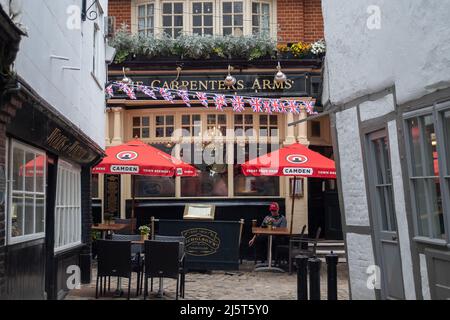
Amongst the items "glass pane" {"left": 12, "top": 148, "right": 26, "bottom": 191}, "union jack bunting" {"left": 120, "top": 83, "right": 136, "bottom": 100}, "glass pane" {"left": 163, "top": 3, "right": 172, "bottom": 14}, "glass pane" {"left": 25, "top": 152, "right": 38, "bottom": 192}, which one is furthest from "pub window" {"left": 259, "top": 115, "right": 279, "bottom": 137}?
"glass pane" {"left": 12, "top": 148, "right": 26, "bottom": 191}

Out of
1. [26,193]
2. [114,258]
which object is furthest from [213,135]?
[26,193]

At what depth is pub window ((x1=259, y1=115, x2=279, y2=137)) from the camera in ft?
49.6

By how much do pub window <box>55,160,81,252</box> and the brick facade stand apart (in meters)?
6.66

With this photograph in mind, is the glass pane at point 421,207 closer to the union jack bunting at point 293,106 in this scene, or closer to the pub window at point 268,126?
the union jack bunting at point 293,106

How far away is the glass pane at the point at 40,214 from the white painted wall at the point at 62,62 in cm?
119

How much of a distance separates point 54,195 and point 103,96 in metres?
4.41

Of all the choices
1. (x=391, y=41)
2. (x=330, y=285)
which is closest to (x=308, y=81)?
(x=391, y=41)

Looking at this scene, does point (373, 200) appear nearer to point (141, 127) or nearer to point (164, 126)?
point (164, 126)

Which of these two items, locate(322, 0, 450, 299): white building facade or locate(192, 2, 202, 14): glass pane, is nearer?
locate(322, 0, 450, 299): white building facade

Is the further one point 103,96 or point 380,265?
point 103,96

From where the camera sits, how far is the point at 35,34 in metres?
6.30

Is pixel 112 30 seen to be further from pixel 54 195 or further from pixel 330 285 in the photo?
→ pixel 330 285

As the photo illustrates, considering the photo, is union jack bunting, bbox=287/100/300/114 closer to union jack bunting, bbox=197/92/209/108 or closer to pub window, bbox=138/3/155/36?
union jack bunting, bbox=197/92/209/108

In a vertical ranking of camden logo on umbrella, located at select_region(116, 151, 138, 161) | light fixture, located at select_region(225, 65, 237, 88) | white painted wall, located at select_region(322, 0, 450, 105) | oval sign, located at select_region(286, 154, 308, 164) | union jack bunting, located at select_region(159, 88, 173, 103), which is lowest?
oval sign, located at select_region(286, 154, 308, 164)
